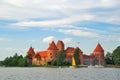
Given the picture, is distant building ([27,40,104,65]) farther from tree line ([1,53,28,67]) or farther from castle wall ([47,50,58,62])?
tree line ([1,53,28,67])

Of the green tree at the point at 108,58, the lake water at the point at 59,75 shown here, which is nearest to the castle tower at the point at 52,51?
the green tree at the point at 108,58

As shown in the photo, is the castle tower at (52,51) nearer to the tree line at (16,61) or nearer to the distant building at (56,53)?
the distant building at (56,53)

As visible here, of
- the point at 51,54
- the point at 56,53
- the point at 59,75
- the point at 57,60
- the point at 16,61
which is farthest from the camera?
the point at 51,54

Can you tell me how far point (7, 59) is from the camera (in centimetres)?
15188

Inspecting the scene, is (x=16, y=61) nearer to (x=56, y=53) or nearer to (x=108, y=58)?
(x=56, y=53)

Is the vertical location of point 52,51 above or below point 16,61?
above

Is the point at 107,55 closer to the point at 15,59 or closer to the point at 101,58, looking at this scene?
the point at 101,58

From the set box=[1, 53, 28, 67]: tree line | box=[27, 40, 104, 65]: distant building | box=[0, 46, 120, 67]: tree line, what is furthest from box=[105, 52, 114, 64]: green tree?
box=[1, 53, 28, 67]: tree line

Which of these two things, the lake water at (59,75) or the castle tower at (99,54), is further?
the castle tower at (99,54)

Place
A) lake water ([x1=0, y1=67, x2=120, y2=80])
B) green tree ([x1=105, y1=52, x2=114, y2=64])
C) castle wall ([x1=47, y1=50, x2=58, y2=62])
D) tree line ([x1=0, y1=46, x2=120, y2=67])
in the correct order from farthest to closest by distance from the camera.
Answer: castle wall ([x1=47, y1=50, x2=58, y2=62]) → green tree ([x1=105, y1=52, x2=114, y2=64]) → tree line ([x1=0, y1=46, x2=120, y2=67]) → lake water ([x1=0, y1=67, x2=120, y2=80])

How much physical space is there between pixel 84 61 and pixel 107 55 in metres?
14.7

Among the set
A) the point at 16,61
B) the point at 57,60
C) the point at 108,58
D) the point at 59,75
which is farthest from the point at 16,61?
the point at 59,75

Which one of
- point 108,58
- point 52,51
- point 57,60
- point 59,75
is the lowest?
point 59,75

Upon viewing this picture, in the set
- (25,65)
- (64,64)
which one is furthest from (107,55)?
(25,65)
